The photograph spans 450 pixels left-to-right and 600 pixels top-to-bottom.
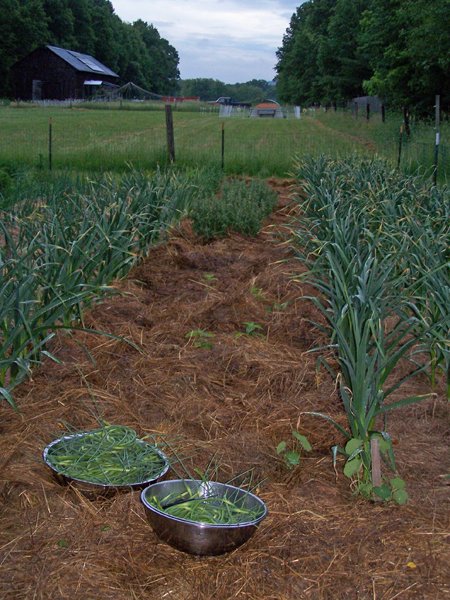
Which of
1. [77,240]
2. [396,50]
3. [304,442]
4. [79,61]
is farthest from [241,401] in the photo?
[79,61]

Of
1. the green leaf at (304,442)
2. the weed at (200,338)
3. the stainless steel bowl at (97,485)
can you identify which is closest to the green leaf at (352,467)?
the green leaf at (304,442)

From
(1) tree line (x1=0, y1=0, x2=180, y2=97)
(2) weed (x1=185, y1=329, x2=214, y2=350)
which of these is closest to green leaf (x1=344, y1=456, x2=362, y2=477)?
(2) weed (x1=185, y1=329, x2=214, y2=350)

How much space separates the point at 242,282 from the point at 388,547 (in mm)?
3695

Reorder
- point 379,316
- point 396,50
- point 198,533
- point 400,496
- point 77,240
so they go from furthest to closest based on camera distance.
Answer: point 396,50, point 77,240, point 379,316, point 400,496, point 198,533

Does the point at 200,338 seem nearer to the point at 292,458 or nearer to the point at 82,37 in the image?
the point at 292,458

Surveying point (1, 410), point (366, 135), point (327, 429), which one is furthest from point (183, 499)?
point (366, 135)

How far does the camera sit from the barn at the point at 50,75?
6406cm

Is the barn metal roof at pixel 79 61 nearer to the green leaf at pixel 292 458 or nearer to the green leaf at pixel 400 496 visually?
the green leaf at pixel 292 458

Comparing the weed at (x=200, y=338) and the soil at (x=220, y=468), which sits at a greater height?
the weed at (x=200, y=338)

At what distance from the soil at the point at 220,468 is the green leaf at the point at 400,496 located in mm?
30

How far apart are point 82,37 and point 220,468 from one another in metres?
87.4

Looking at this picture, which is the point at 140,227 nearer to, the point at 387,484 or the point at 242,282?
the point at 242,282

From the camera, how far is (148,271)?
6.12 meters

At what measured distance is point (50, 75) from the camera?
6519 cm
